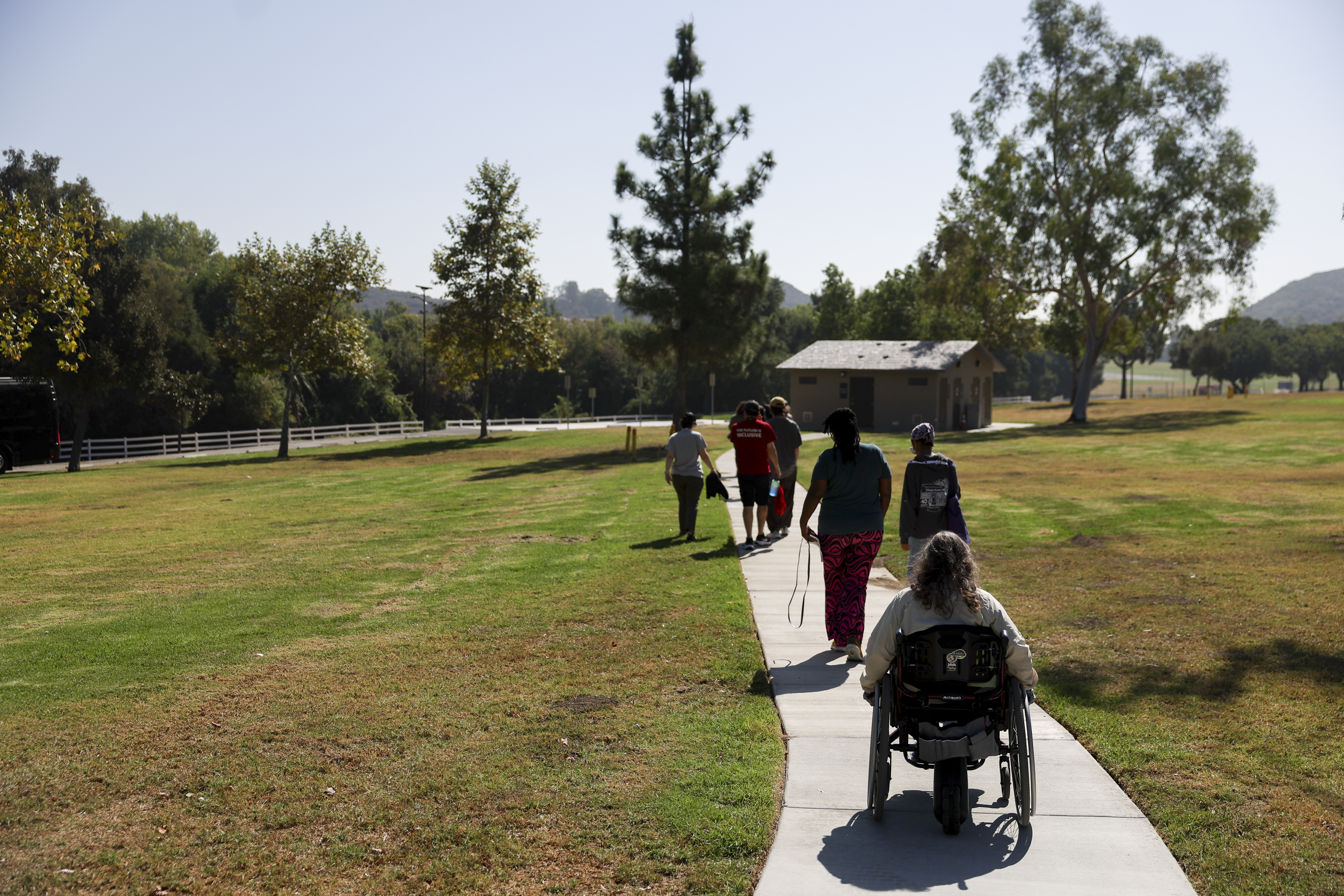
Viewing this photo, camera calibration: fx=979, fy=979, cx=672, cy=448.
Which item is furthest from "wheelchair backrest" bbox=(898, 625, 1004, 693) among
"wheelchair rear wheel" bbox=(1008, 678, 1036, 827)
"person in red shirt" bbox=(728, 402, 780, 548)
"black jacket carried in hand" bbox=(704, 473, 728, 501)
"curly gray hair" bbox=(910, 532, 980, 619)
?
"black jacket carried in hand" bbox=(704, 473, 728, 501)

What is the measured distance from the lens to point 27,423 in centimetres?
Answer: 3266

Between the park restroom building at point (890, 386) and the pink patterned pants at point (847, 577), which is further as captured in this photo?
the park restroom building at point (890, 386)

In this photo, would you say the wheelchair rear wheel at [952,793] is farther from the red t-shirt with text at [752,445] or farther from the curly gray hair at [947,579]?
the red t-shirt with text at [752,445]

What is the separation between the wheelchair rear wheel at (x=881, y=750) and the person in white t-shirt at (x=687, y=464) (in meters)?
8.30

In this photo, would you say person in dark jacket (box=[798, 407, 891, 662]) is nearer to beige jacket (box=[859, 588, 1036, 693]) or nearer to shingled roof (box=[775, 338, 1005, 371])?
beige jacket (box=[859, 588, 1036, 693])

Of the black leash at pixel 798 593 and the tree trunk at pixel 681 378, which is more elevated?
the tree trunk at pixel 681 378

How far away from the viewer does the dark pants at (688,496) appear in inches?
554

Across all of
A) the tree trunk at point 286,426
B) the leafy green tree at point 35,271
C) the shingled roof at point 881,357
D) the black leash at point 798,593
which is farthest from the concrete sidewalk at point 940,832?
the shingled roof at point 881,357

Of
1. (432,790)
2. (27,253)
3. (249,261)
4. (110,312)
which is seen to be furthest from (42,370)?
(432,790)

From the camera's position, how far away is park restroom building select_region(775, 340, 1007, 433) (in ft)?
164

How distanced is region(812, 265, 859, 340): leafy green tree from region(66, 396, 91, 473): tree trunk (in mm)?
66525

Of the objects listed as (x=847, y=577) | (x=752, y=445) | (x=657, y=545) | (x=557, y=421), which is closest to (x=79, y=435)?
(x=657, y=545)

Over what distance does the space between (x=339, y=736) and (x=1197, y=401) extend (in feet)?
245

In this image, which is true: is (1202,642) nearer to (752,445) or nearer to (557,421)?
(752,445)
